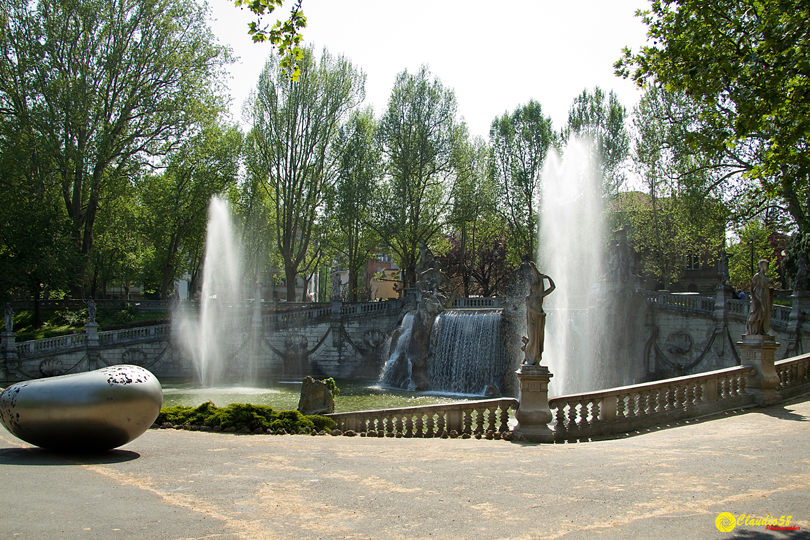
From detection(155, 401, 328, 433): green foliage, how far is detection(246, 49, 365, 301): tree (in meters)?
25.2

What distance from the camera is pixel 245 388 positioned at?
29.5 metres

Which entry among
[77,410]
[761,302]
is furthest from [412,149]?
[77,410]

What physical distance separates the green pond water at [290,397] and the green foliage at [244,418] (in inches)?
314

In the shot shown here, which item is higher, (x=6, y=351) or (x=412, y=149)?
(x=412, y=149)

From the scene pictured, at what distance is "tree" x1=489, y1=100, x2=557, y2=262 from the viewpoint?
40.0 metres

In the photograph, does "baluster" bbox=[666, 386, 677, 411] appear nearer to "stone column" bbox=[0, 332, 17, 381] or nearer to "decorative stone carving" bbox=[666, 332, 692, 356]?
"decorative stone carving" bbox=[666, 332, 692, 356]

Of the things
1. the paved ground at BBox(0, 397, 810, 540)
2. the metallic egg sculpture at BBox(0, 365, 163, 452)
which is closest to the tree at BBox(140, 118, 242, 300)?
the paved ground at BBox(0, 397, 810, 540)

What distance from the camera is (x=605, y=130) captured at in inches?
1503

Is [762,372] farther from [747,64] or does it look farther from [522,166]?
[522,166]

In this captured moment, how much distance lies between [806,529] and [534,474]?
286cm

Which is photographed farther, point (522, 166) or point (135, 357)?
point (522, 166)

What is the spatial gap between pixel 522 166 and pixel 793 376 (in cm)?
2810

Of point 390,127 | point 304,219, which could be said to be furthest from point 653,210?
point 304,219

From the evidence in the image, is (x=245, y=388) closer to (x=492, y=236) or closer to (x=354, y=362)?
(x=354, y=362)
